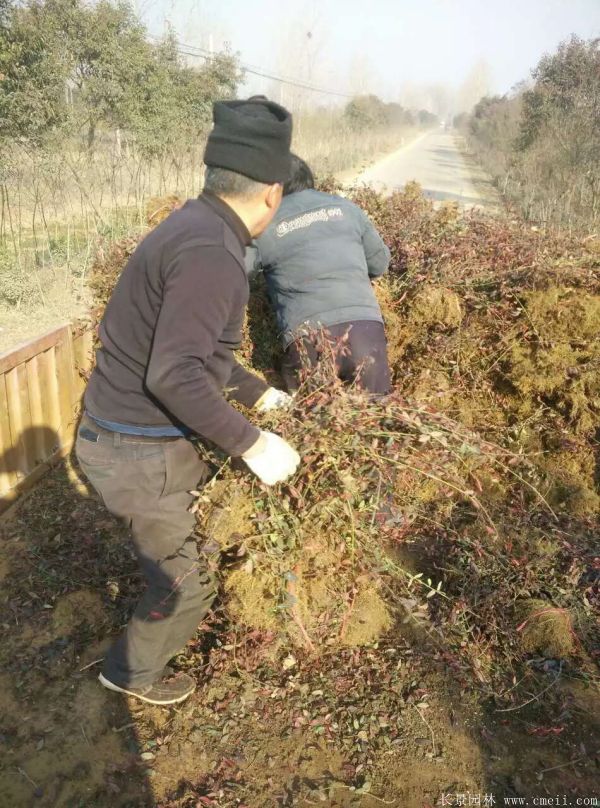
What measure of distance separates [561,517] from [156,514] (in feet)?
8.26

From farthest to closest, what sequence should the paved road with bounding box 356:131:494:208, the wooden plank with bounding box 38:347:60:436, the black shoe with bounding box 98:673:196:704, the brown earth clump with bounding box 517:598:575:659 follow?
the paved road with bounding box 356:131:494:208, the wooden plank with bounding box 38:347:60:436, the brown earth clump with bounding box 517:598:575:659, the black shoe with bounding box 98:673:196:704

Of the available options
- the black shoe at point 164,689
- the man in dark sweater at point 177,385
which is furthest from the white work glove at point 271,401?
the black shoe at point 164,689

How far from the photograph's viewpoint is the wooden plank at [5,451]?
3.36 m

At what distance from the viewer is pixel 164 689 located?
2297 mm

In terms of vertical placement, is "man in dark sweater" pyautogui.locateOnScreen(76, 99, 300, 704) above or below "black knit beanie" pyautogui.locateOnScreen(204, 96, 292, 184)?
below

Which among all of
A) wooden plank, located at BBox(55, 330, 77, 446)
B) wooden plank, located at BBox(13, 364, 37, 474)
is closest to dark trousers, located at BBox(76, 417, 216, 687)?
wooden plank, located at BBox(13, 364, 37, 474)

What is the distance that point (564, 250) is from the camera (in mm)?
4766

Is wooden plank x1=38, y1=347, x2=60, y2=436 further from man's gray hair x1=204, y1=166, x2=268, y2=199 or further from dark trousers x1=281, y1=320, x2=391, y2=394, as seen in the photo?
man's gray hair x1=204, y1=166, x2=268, y2=199

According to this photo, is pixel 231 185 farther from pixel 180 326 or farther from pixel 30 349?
pixel 30 349

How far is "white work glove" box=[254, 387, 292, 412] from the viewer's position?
2254 millimetres

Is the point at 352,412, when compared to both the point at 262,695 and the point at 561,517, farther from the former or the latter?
the point at 561,517

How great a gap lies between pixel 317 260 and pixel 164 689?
224 cm

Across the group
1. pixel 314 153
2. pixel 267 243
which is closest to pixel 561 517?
A: pixel 267 243

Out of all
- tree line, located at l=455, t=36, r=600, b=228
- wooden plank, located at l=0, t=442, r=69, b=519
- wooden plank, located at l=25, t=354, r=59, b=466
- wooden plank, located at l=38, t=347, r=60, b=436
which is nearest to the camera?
wooden plank, located at l=0, t=442, r=69, b=519
